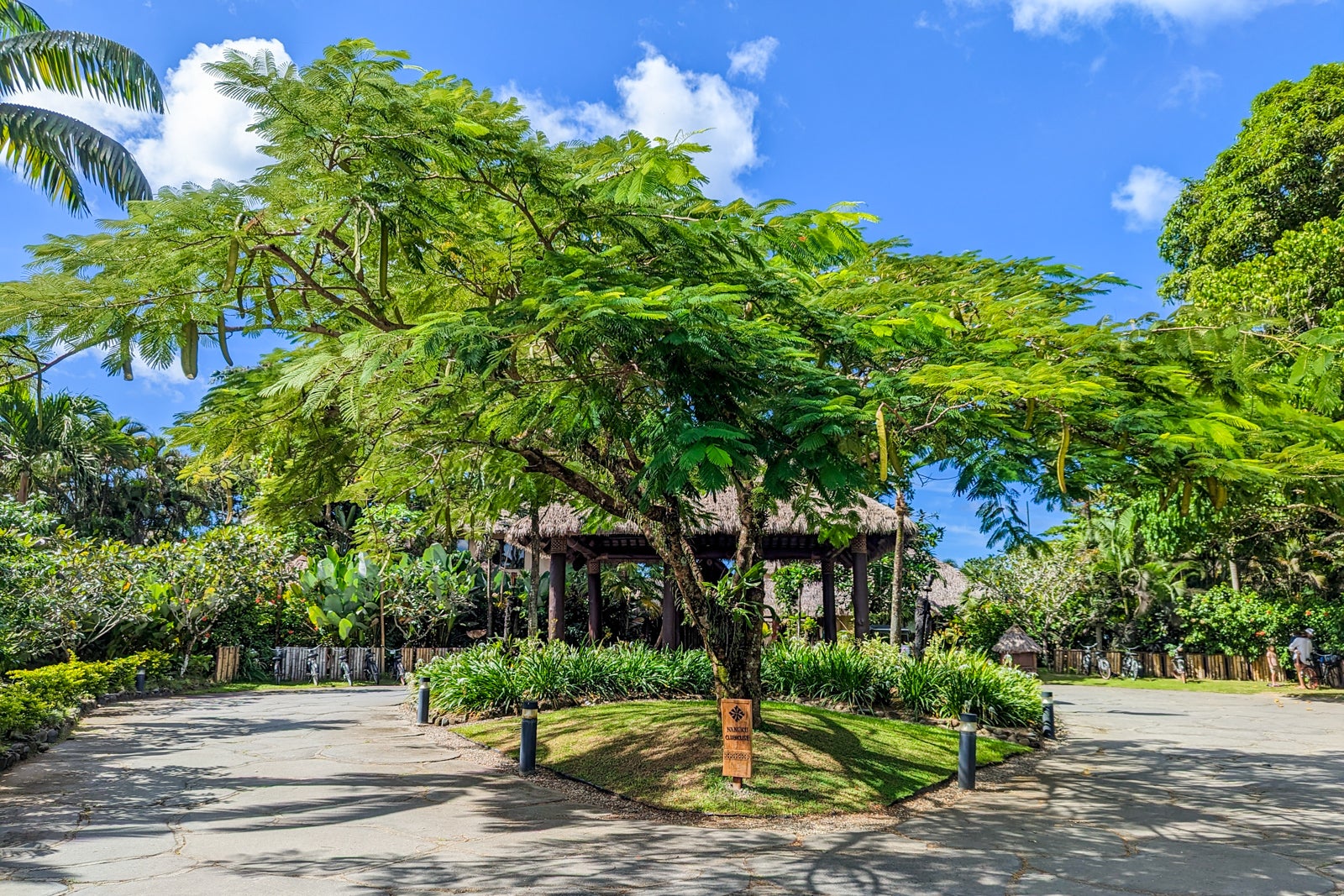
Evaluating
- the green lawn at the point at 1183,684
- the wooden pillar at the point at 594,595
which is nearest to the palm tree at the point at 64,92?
the wooden pillar at the point at 594,595

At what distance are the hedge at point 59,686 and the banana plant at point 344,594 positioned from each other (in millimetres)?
4857

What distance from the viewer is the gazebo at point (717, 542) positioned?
61.0 feet

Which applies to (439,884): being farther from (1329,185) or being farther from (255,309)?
(1329,185)

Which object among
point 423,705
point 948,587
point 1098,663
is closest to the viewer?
point 423,705

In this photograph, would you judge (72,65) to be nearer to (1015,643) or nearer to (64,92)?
(64,92)

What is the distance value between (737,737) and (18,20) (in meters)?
16.1

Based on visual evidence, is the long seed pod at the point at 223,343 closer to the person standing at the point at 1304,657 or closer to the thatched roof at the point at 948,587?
the person standing at the point at 1304,657

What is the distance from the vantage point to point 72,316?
6746 mm

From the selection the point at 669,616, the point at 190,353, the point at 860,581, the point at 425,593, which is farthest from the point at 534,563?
the point at 190,353

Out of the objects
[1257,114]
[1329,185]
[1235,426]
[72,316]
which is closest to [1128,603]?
[1329,185]

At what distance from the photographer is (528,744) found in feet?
32.9

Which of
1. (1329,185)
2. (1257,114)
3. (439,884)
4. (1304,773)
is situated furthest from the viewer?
(1257,114)

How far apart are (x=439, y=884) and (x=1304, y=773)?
34.5ft

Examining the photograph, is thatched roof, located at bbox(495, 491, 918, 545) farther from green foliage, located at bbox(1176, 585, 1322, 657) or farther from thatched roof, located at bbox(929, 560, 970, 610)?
thatched roof, located at bbox(929, 560, 970, 610)
